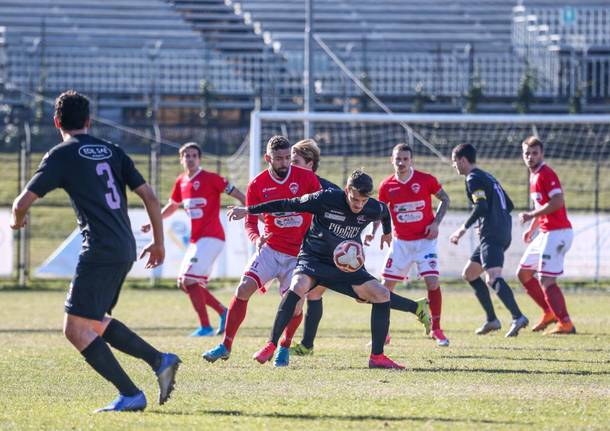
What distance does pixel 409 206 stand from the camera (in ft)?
39.8

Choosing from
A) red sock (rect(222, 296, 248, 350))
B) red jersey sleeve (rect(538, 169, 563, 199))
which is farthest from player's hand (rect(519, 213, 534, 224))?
red sock (rect(222, 296, 248, 350))

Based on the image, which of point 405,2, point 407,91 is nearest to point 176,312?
point 407,91

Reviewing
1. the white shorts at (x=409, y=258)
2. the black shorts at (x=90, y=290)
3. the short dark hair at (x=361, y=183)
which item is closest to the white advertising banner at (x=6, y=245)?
the white shorts at (x=409, y=258)

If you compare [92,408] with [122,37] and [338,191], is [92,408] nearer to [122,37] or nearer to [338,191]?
[338,191]

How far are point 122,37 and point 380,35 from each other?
8.62 m

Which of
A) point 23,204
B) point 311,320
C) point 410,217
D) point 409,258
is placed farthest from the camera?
point 409,258

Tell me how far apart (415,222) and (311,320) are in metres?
2.28

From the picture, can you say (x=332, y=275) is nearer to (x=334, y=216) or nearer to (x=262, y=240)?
(x=334, y=216)

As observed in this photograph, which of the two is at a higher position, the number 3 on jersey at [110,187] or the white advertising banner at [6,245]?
the number 3 on jersey at [110,187]

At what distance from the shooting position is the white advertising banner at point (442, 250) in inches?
795

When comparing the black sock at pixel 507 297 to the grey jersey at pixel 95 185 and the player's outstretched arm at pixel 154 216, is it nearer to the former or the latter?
the player's outstretched arm at pixel 154 216

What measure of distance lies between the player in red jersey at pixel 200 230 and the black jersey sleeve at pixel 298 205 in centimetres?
400

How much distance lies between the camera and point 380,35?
37531 millimetres

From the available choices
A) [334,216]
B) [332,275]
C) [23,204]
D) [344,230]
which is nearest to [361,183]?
[334,216]
